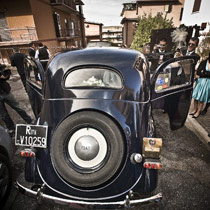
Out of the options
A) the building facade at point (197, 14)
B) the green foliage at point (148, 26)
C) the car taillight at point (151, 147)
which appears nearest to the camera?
the car taillight at point (151, 147)

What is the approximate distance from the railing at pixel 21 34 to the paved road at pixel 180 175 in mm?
13026

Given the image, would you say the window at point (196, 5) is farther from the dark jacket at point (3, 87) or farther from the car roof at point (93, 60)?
the dark jacket at point (3, 87)

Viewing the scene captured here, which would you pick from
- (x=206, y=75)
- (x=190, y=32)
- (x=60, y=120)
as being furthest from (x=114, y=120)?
(x=190, y=32)

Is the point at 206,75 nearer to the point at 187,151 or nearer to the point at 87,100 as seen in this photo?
the point at 187,151

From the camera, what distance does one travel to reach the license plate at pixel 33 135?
192cm

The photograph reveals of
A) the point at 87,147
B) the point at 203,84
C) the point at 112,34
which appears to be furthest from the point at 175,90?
the point at 112,34

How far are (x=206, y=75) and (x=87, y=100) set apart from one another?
11.5ft

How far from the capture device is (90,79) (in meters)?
2.23

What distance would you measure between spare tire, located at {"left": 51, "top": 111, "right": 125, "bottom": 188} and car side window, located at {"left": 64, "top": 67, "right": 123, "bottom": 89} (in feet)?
1.75

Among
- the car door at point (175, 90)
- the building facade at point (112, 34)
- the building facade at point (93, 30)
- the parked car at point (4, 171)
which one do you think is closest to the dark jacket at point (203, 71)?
the car door at point (175, 90)

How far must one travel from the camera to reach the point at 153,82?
2.62 m

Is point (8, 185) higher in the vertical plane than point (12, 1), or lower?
lower

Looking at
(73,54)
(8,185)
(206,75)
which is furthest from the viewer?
(206,75)

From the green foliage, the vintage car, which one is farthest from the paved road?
the green foliage
